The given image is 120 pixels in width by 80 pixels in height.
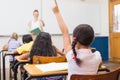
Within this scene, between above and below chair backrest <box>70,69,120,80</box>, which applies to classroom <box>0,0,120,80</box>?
above

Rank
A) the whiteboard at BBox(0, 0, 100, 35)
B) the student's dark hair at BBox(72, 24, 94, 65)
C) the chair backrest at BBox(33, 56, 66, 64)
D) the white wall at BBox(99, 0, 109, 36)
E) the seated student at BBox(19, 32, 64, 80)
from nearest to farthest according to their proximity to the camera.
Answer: the student's dark hair at BBox(72, 24, 94, 65)
the chair backrest at BBox(33, 56, 66, 64)
the seated student at BBox(19, 32, 64, 80)
the whiteboard at BBox(0, 0, 100, 35)
the white wall at BBox(99, 0, 109, 36)

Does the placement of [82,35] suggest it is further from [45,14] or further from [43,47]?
[45,14]

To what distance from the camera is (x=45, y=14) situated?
24.2 feet

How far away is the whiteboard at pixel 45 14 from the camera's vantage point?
6.88 metres

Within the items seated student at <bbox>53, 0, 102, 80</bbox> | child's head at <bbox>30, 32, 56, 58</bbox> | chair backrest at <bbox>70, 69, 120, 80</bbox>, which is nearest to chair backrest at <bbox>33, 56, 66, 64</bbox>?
child's head at <bbox>30, 32, 56, 58</bbox>

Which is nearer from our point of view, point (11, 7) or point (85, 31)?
point (85, 31)

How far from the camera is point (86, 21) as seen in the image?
26.4ft

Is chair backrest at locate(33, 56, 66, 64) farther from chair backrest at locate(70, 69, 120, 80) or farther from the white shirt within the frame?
chair backrest at locate(70, 69, 120, 80)

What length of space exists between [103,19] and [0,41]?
3550mm

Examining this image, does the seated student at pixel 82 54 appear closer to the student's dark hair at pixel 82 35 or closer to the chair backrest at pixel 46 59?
the student's dark hair at pixel 82 35

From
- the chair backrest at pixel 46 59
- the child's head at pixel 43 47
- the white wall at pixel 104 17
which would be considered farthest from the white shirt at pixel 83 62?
the white wall at pixel 104 17

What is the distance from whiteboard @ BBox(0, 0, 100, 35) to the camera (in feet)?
22.6

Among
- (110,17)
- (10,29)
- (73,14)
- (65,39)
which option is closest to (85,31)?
(65,39)

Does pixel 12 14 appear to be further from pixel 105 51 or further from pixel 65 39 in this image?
pixel 65 39
